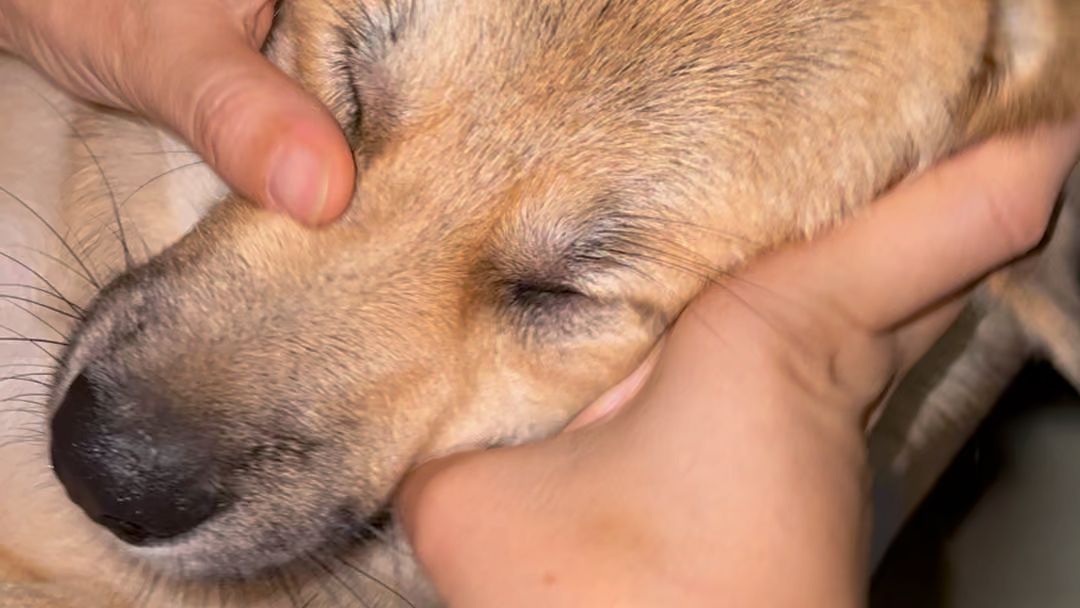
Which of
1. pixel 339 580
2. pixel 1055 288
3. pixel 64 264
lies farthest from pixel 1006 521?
pixel 64 264

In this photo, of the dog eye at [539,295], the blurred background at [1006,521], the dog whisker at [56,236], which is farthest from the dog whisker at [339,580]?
the blurred background at [1006,521]

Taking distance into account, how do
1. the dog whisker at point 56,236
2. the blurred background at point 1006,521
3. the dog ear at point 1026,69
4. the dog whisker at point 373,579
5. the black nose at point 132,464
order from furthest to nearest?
1. the blurred background at point 1006,521
2. the dog whisker at point 56,236
3. the dog whisker at point 373,579
4. the dog ear at point 1026,69
5. the black nose at point 132,464

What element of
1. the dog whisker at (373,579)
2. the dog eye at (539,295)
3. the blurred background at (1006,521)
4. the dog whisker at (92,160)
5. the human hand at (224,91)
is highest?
the human hand at (224,91)

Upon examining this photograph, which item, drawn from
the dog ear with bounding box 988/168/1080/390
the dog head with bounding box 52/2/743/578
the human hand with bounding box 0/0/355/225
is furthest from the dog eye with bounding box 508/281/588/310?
the dog ear with bounding box 988/168/1080/390

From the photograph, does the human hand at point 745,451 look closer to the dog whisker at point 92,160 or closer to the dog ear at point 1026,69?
the dog ear at point 1026,69

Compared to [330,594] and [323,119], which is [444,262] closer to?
[323,119]

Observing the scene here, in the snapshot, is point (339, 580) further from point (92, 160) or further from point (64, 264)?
point (92, 160)

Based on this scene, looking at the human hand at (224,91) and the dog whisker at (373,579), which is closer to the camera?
the human hand at (224,91)
